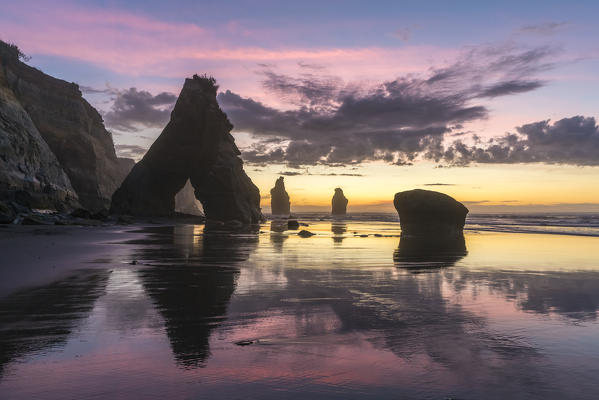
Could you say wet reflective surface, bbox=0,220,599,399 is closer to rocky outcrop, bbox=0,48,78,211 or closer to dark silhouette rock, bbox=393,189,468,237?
dark silhouette rock, bbox=393,189,468,237

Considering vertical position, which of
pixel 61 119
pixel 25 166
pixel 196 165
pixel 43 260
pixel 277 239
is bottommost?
pixel 277 239

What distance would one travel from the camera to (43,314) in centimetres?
674

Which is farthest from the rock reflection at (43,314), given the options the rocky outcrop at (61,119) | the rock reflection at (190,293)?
the rocky outcrop at (61,119)

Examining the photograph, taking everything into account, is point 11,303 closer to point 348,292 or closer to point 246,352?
point 246,352

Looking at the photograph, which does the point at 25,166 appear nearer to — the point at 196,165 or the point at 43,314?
the point at 196,165

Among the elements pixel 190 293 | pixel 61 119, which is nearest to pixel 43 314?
pixel 190 293

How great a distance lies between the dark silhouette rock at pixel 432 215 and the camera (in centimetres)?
3644

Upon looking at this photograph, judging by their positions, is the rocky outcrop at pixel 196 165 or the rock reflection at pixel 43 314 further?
the rocky outcrop at pixel 196 165

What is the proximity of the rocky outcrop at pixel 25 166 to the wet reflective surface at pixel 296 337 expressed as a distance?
38524mm

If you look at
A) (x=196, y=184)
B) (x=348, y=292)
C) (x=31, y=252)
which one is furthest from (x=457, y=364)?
(x=196, y=184)

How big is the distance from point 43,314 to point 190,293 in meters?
2.87

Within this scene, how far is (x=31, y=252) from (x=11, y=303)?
916 centimetres

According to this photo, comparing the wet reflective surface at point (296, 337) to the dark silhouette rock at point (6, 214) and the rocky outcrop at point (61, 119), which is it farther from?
the rocky outcrop at point (61, 119)

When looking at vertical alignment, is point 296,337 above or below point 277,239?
above
